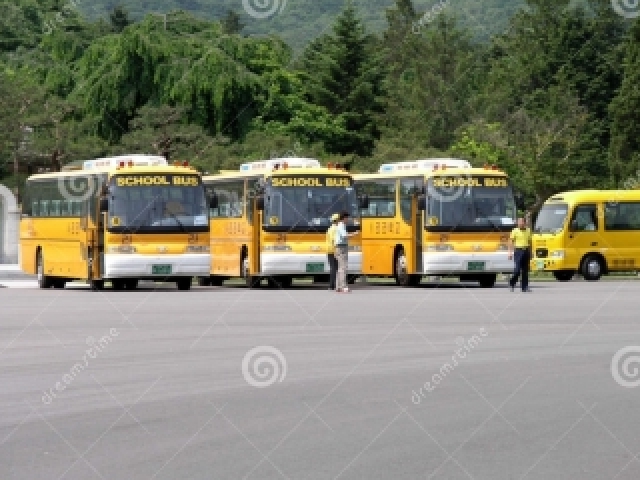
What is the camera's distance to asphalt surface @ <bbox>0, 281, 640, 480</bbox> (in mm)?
10875

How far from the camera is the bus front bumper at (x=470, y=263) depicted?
1499 inches

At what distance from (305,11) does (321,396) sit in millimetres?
168980

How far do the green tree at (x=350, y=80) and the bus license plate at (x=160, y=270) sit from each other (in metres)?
54.7

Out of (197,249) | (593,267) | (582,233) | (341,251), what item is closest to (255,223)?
(197,249)

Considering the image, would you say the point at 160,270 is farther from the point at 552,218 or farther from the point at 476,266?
the point at 552,218

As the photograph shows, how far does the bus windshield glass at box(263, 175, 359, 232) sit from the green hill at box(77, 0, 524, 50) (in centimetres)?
12401

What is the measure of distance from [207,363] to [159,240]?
18107 mm

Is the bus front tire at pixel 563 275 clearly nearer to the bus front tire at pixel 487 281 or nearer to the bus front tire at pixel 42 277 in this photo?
the bus front tire at pixel 487 281

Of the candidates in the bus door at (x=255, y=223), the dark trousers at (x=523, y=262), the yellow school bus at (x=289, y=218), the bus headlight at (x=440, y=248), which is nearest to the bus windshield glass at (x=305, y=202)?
the yellow school bus at (x=289, y=218)

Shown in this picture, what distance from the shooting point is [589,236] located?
45.2 meters

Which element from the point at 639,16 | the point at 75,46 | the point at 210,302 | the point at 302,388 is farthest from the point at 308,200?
the point at 639,16

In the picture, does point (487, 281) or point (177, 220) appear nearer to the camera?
point (177, 220)

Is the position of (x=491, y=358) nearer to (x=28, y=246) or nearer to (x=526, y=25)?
(x=28, y=246)

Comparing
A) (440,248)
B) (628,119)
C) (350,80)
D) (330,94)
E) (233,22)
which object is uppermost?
(233,22)
